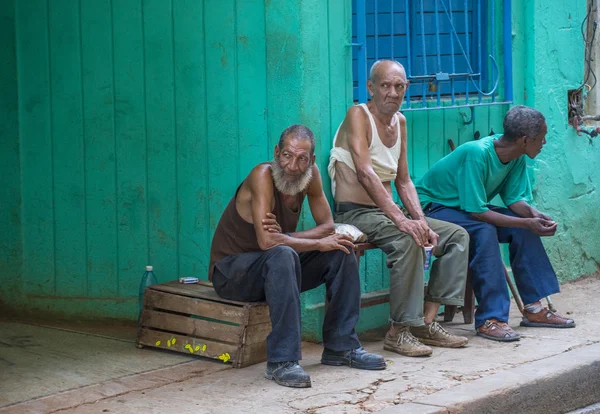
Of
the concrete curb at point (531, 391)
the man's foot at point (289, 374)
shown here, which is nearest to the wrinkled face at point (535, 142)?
the concrete curb at point (531, 391)

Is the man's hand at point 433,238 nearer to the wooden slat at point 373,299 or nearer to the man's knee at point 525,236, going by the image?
the wooden slat at point 373,299

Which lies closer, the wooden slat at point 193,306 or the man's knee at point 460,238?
the wooden slat at point 193,306

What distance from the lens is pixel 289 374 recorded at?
4.63 metres

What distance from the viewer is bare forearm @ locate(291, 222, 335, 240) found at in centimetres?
505

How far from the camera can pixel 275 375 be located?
4699mm

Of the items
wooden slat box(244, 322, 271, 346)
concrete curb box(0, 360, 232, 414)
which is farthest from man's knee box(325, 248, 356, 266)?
concrete curb box(0, 360, 232, 414)

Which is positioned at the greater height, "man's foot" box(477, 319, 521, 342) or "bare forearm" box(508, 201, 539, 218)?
"bare forearm" box(508, 201, 539, 218)

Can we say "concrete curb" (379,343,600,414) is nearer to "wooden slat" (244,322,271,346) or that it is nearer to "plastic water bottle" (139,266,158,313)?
"wooden slat" (244,322,271,346)

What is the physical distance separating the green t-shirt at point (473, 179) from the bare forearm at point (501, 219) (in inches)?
1.5

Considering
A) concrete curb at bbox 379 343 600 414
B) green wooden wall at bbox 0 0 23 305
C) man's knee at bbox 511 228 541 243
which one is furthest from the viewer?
green wooden wall at bbox 0 0 23 305

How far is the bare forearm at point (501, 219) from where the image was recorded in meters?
5.88

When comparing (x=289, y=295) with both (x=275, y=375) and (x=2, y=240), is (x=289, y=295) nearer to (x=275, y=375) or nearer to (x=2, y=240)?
(x=275, y=375)

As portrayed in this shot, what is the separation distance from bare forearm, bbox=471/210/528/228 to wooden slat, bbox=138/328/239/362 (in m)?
1.83

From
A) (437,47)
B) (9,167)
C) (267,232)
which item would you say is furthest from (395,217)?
(9,167)
